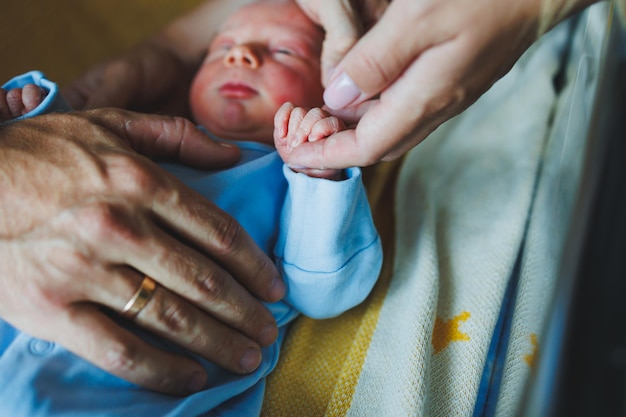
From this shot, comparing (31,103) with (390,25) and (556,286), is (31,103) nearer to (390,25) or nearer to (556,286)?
(390,25)

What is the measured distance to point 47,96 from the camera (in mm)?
763

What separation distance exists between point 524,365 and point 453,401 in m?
0.12

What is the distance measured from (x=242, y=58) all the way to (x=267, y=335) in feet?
1.58

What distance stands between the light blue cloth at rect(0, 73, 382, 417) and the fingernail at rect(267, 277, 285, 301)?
0.13 ft

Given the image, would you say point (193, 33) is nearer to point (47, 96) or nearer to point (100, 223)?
point (47, 96)

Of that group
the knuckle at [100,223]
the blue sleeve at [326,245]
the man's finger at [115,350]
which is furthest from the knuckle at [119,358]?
the blue sleeve at [326,245]

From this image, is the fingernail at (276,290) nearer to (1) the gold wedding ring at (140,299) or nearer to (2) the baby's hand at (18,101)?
(1) the gold wedding ring at (140,299)

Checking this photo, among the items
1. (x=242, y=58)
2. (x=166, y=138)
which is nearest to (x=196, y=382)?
(x=166, y=138)

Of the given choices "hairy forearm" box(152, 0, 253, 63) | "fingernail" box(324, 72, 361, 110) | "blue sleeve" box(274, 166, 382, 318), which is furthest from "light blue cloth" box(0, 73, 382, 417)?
"hairy forearm" box(152, 0, 253, 63)

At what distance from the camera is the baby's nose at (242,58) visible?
2.99 feet

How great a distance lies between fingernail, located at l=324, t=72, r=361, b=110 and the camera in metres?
0.57

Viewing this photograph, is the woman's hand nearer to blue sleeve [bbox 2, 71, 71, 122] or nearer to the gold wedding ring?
the gold wedding ring

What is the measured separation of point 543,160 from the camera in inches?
40.8

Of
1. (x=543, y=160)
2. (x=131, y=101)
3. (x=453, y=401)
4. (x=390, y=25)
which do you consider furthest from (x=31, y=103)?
(x=543, y=160)
